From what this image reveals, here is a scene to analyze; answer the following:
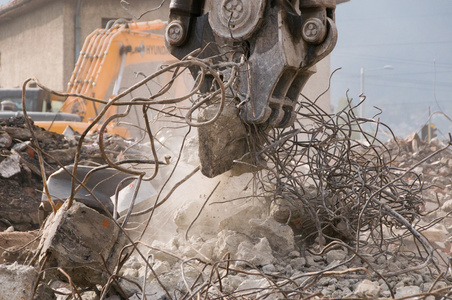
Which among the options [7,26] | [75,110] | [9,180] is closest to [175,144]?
[9,180]

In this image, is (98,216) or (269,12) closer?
(98,216)

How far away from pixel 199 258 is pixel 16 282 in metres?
1.08

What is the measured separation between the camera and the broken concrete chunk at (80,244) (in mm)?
2647

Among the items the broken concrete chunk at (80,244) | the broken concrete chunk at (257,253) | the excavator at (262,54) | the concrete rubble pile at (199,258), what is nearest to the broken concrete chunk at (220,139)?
the excavator at (262,54)

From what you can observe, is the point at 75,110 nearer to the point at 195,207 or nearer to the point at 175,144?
the point at 175,144

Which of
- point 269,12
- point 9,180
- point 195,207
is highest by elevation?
point 269,12

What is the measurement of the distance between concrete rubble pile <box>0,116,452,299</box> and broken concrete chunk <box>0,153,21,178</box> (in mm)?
1865

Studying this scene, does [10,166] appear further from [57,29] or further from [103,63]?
[57,29]

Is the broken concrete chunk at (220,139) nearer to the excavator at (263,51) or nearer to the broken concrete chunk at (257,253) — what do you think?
the excavator at (263,51)

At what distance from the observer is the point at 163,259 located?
3342 mm

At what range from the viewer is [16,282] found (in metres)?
2.49

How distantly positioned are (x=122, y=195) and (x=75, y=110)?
503 cm

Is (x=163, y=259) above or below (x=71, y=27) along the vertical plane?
below

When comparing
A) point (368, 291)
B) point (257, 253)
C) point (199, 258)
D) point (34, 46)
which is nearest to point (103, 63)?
point (199, 258)
